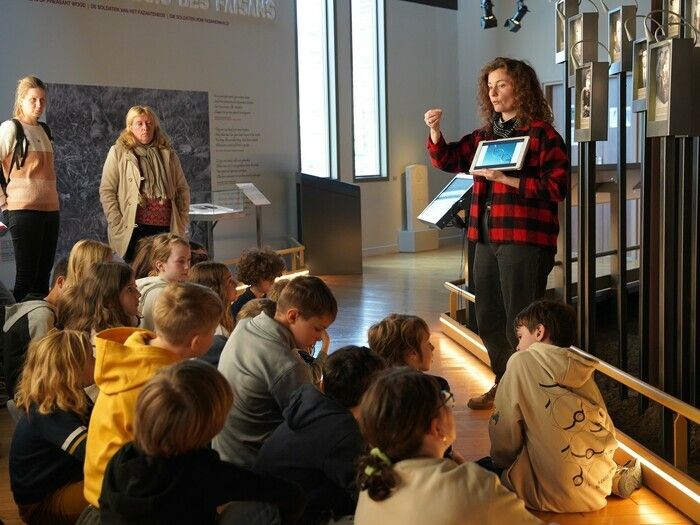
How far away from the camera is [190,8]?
9758mm

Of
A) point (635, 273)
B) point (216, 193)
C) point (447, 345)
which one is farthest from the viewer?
point (216, 193)

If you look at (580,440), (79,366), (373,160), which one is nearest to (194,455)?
(79,366)

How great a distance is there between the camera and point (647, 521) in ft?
11.3

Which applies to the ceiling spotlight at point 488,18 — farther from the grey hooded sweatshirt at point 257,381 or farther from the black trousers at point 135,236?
the grey hooded sweatshirt at point 257,381

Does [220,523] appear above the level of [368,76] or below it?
below

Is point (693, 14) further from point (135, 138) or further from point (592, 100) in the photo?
point (135, 138)

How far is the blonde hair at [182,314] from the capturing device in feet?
9.48

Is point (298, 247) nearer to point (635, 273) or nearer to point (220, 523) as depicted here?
point (635, 273)

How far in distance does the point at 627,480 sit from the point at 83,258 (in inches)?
99.6

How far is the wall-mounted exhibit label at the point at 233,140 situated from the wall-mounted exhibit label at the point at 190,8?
2.77ft

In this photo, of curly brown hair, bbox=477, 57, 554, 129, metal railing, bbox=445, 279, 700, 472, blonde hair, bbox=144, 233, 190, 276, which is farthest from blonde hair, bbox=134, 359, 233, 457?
curly brown hair, bbox=477, 57, 554, 129

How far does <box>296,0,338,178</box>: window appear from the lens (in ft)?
38.5

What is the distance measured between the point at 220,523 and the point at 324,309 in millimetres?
866

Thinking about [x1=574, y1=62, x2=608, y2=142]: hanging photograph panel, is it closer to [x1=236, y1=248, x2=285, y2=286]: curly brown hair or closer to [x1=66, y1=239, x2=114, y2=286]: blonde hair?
[x1=236, y1=248, x2=285, y2=286]: curly brown hair
